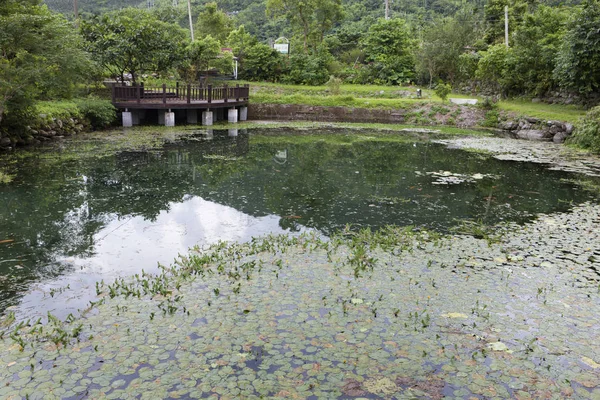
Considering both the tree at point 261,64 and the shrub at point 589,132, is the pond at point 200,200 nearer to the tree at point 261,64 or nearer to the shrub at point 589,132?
the shrub at point 589,132

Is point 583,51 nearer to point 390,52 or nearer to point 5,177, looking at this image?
point 390,52

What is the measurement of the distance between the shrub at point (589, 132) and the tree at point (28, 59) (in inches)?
728

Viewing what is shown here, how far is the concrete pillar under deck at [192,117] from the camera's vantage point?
78.1 ft

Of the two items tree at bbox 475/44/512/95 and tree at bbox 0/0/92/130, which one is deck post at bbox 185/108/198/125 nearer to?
tree at bbox 0/0/92/130

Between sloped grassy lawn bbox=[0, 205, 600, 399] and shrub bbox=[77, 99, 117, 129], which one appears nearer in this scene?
sloped grassy lawn bbox=[0, 205, 600, 399]

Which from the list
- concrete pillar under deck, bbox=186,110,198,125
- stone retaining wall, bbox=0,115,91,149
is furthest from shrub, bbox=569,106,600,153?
stone retaining wall, bbox=0,115,91,149

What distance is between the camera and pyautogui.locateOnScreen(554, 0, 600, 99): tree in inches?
749

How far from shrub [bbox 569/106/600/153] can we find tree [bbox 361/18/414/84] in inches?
705

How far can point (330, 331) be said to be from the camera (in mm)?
4891

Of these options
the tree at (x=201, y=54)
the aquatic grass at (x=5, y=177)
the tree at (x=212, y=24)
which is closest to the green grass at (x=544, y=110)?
the tree at (x=201, y=54)

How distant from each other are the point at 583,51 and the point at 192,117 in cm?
1815

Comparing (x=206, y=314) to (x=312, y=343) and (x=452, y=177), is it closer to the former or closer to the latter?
(x=312, y=343)

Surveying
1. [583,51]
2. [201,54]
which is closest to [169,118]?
[201,54]

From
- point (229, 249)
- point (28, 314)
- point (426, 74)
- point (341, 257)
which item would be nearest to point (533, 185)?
point (341, 257)
